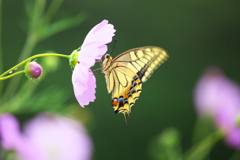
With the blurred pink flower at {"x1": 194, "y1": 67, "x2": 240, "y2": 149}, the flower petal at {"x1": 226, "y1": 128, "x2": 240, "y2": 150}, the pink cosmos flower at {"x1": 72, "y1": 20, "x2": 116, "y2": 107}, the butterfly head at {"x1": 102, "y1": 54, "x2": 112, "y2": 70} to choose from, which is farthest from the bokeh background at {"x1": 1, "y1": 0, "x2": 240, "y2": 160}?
the pink cosmos flower at {"x1": 72, "y1": 20, "x2": 116, "y2": 107}

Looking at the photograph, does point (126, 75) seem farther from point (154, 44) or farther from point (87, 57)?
point (154, 44)

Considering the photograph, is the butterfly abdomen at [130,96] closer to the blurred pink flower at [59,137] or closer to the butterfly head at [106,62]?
A: the butterfly head at [106,62]

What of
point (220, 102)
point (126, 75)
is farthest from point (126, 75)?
point (220, 102)

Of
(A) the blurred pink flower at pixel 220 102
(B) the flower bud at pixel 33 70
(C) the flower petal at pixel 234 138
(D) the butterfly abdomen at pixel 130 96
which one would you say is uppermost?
(B) the flower bud at pixel 33 70

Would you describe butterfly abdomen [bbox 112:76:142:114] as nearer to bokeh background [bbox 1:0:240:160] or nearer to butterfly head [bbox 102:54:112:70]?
butterfly head [bbox 102:54:112:70]

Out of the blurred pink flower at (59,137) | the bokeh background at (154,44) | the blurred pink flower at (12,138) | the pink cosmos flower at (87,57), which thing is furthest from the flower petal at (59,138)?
the bokeh background at (154,44)

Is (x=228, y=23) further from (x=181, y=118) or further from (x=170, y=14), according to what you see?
(x=181, y=118)
